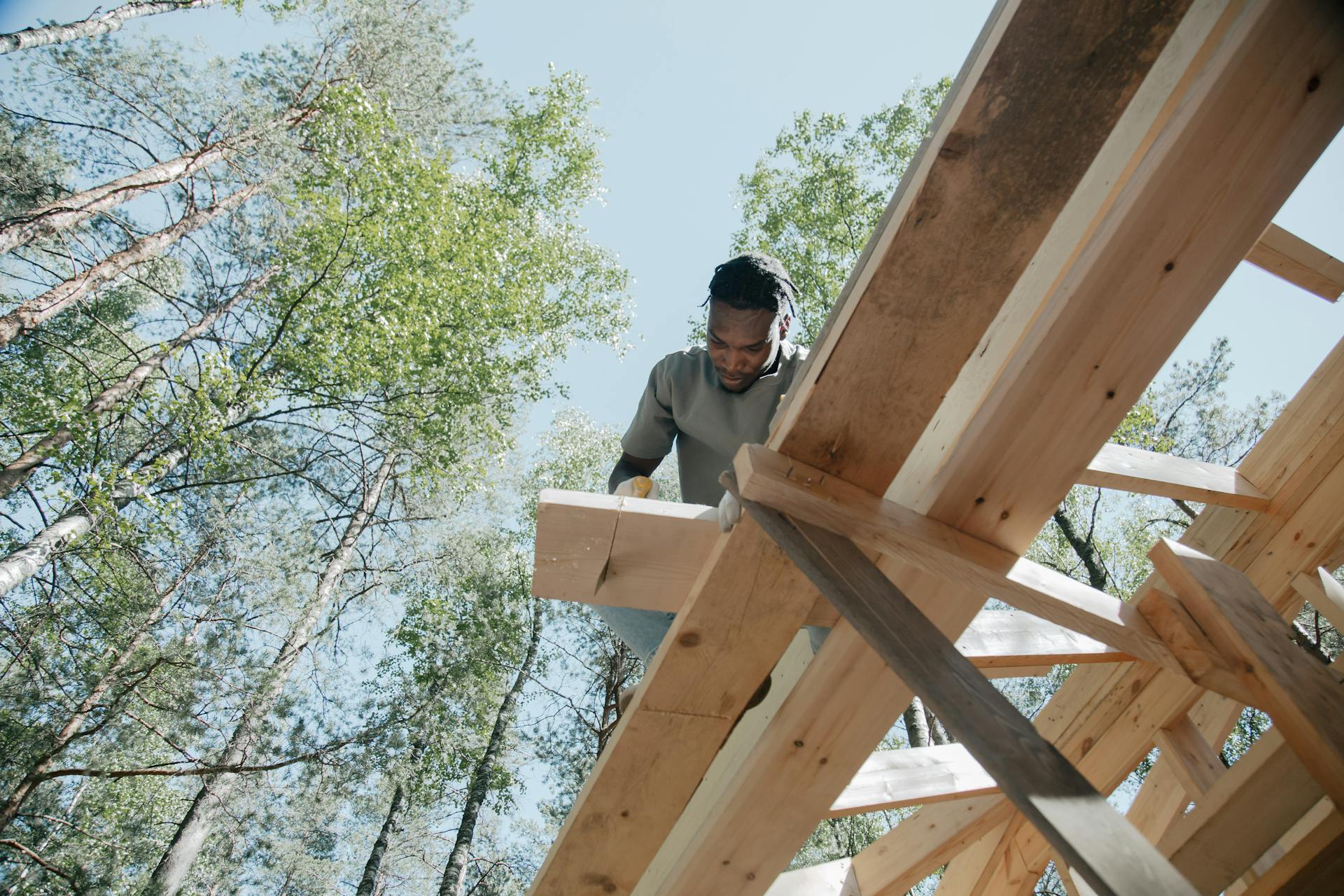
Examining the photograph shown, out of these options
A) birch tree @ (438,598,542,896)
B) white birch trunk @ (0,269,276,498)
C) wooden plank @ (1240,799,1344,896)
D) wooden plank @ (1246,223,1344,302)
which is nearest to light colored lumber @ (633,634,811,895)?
wooden plank @ (1240,799,1344,896)

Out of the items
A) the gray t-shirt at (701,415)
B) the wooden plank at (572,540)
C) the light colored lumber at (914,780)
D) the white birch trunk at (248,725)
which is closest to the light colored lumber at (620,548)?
the wooden plank at (572,540)

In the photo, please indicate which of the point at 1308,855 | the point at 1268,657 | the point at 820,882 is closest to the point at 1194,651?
the point at 1268,657

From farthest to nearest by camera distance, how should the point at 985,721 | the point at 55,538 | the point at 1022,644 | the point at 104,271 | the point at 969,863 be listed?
the point at 104,271 → the point at 55,538 → the point at 969,863 → the point at 1022,644 → the point at 985,721

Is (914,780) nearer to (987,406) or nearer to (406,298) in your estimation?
(987,406)

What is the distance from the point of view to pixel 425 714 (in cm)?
1089

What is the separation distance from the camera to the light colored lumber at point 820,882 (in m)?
2.35

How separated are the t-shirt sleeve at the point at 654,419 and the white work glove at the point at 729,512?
82 centimetres

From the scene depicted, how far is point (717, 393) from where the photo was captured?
2.08 meters

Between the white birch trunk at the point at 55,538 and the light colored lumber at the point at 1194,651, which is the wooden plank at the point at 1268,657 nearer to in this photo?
the light colored lumber at the point at 1194,651

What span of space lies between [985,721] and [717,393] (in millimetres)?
1284

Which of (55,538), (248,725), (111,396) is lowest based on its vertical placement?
(248,725)

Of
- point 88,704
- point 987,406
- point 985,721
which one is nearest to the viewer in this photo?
point 985,721

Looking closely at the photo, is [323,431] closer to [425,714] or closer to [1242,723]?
[425,714]

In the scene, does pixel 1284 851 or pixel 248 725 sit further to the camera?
pixel 248 725
